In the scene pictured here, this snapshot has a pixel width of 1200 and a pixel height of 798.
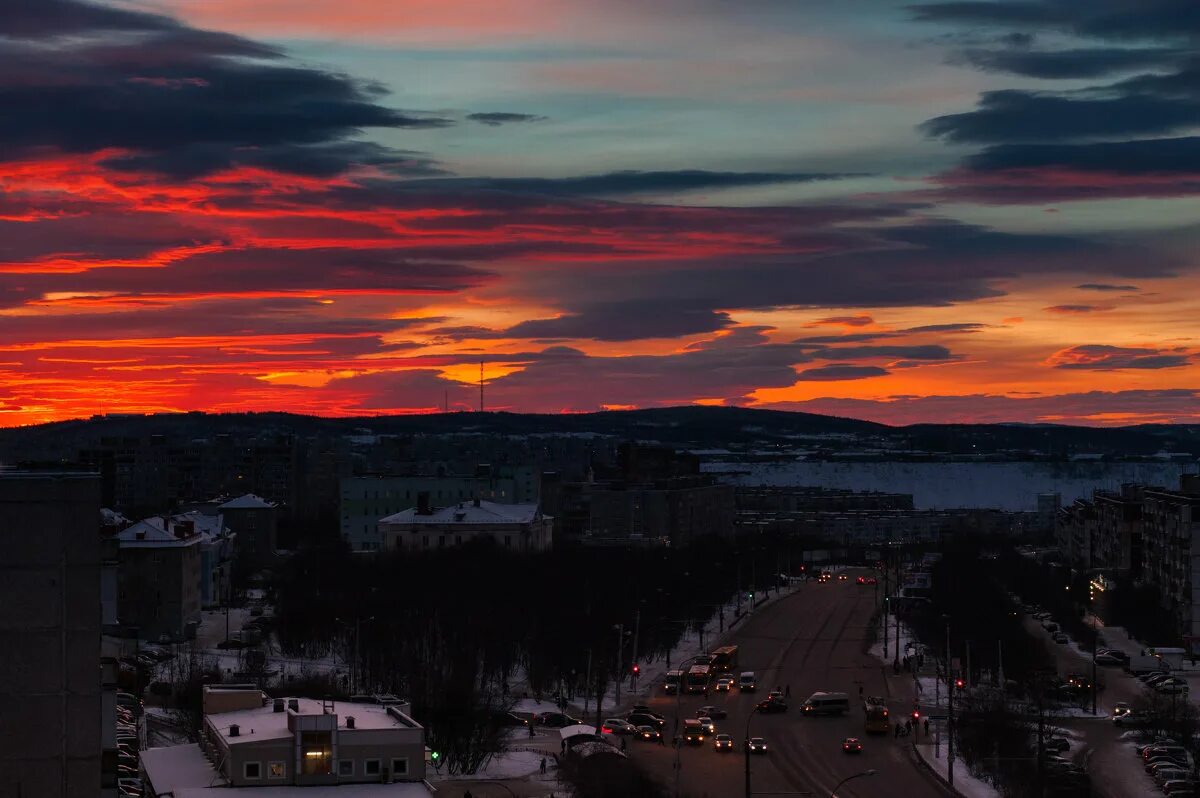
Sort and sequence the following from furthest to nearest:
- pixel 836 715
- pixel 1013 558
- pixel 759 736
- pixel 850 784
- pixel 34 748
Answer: pixel 1013 558
pixel 836 715
pixel 759 736
pixel 850 784
pixel 34 748

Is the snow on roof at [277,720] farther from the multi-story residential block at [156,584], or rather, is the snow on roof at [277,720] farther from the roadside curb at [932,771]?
the multi-story residential block at [156,584]

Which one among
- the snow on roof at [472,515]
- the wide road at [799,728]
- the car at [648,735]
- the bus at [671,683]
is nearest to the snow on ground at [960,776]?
the wide road at [799,728]

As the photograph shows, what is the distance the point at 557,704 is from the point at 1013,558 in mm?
99507

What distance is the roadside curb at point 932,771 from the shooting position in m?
64.5

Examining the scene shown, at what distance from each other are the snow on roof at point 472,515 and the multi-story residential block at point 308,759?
102 meters

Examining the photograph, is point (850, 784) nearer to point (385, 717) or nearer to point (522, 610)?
point (385, 717)

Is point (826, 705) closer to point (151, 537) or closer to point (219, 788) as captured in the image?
point (219, 788)

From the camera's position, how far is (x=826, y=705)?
274 feet

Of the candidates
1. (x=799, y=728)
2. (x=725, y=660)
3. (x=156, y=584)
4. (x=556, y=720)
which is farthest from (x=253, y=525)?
(x=799, y=728)

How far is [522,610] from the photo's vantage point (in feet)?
358

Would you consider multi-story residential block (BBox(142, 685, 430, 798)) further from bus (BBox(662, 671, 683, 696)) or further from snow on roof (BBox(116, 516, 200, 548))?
snow on roof (BBox(116, 516, 200, 548))

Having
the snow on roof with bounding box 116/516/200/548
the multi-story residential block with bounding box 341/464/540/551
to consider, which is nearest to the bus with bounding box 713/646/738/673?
the snow on roof with bounding box 116/516/200/548

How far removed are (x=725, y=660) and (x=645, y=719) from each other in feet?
75.8

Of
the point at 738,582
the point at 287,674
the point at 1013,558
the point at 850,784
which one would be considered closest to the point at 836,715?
the point at 850,784
